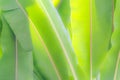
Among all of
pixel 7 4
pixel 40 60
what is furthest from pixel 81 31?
pixel 7 4

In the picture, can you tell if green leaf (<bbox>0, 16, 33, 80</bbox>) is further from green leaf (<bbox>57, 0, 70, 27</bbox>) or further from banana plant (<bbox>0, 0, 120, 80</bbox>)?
green leaf (<bbox>57, 0, 70, 27</bbox>)

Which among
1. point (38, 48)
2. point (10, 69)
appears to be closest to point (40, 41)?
point (38, 48)

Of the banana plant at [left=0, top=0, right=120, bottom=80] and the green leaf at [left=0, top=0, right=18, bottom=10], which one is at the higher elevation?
the green leaf at [left=0, top=0, right=18, bottom=10]

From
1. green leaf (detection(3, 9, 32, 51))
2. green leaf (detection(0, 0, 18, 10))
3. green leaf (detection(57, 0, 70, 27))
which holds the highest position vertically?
green leaf (detection(0, 0, 18, 10))

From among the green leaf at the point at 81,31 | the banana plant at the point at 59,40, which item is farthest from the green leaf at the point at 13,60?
the green leaf at the point at 81,31

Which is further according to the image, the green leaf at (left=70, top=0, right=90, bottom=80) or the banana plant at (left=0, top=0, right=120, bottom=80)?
the green leaf at (left=70, top=0, right=90, bottom=80)

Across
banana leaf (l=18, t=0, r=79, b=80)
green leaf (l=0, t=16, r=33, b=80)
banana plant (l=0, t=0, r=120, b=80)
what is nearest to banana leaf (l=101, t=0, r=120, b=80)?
banana plant (l=0, t=0, r=120, b=80)

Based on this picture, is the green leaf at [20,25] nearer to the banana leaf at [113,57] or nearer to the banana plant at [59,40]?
the banana plant at [59,40]
